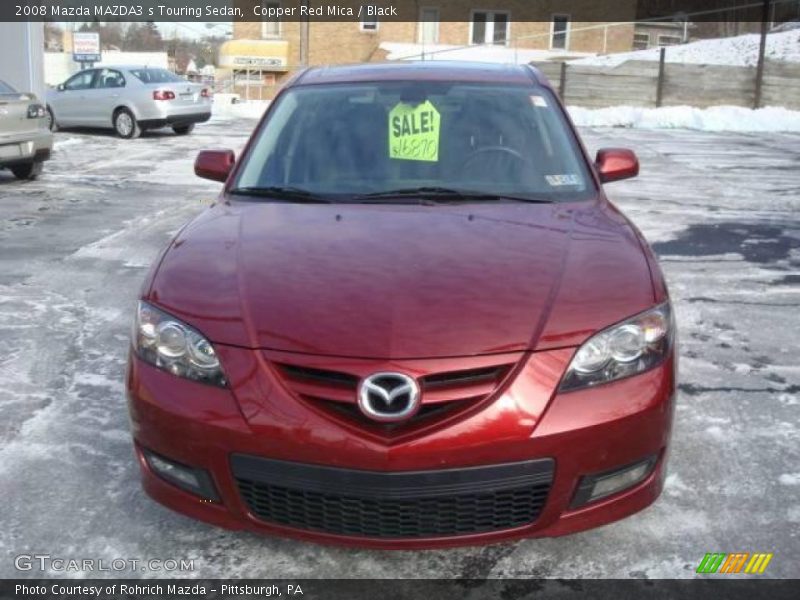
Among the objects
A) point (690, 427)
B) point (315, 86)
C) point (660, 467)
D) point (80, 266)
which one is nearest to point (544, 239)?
Answer: point (660, 467)

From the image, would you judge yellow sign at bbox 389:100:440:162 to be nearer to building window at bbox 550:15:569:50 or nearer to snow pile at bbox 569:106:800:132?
snow pile at bbox 569:106:800:132

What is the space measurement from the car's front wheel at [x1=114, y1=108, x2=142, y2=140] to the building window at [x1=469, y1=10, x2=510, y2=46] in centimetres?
2170

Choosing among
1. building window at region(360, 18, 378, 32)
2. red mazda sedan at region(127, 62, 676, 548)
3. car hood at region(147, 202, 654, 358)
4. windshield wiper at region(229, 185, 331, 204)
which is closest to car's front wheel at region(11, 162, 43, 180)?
windshield wiper at region(229, 185, 331, 204)

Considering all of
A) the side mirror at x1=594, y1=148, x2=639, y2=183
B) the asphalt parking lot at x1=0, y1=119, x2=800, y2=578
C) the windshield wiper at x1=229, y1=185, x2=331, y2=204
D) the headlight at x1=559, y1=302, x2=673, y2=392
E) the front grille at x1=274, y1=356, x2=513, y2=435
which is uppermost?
the side mirror at x1=594, y1=148, x2=639, y2=183

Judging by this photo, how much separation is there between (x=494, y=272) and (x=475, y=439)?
0.64m

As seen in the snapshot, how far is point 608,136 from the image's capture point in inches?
800

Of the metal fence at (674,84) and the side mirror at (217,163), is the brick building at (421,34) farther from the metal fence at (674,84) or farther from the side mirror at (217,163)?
the side mirror at (217,163)

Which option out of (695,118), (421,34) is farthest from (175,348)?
(421,34)

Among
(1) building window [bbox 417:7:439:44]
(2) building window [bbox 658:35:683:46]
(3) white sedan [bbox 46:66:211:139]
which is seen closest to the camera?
(3) white sedan [bbox 46:66:211:139]

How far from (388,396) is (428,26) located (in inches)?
1421

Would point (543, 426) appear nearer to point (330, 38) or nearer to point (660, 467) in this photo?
point (660, 467)

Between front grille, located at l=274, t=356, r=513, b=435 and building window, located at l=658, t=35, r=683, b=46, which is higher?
building window, located at l=658, t=35, r=683, b=46
